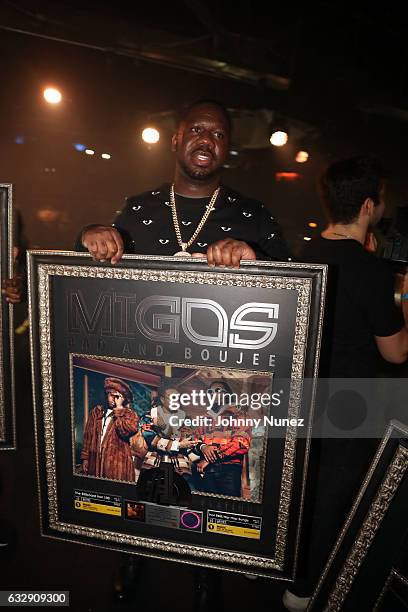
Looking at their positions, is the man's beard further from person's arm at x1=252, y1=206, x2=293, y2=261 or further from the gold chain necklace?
person's arm at x1=252, y1=206, x2=293, y2=261

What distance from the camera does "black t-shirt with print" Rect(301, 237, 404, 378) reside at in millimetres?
1076

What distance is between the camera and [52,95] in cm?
Answer: 450

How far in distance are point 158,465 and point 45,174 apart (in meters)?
6.32

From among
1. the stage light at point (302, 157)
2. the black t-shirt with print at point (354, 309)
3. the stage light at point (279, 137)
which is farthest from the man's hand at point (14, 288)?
the stage light at point (302, 157)

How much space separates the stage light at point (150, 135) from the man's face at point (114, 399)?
522cm

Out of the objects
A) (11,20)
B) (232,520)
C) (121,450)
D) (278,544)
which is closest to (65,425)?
(121,450)

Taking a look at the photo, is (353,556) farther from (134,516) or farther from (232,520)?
(134,516)

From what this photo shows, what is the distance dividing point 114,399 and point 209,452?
0.24 m

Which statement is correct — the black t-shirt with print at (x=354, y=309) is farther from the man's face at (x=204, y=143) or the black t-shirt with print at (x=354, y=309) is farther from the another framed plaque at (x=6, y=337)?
the another framed plaque at (x=6, y=337)

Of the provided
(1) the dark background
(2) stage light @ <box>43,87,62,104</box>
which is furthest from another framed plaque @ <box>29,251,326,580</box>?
(2) stage light @ <box>43,87,62,104</box>

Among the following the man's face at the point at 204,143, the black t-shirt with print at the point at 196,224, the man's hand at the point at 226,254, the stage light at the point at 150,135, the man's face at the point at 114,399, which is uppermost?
the stage light at the point at 150,135

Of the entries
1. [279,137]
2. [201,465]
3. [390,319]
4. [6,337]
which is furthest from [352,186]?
[279,137]

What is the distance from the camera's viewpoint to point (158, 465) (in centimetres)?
86

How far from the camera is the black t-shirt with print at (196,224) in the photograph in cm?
120
